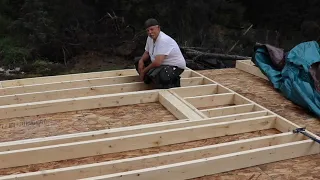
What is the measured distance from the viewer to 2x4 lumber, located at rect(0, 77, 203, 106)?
196 inches

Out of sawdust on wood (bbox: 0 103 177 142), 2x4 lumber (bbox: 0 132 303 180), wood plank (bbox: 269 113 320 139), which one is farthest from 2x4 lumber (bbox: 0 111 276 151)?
2x4 lumber (bbox: 0 132 303 180)

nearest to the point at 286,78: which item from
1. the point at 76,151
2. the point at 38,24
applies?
the point at 76,151

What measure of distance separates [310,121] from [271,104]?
2.25 feet

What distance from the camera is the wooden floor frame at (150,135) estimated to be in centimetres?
327

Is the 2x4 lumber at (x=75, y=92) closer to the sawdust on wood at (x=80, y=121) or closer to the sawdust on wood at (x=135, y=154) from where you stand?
the sawdust on wood at (x=80, y=121)

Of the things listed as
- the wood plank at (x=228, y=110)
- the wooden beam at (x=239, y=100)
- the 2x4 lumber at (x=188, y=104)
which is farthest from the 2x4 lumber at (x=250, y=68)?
the 2x4 lumber at (x=188, y=104)

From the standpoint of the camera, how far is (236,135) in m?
4.14

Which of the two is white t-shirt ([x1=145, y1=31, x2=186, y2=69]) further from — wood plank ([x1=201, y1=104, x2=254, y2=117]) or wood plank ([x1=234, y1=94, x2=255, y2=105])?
wood plank ([x1=201, y1=104, x2=254, y2=117])

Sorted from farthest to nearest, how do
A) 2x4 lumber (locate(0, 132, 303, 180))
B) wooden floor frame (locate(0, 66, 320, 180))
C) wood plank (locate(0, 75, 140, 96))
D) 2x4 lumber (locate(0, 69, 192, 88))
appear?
2x4 lumber (locate(0, 69, 192, 88))
wood plank (locate(0, 75, 140, 96))
wooden floor frame (locate(0, 66, 320, 180))
2x4 lumber (locate(0, 132, 303, 180))

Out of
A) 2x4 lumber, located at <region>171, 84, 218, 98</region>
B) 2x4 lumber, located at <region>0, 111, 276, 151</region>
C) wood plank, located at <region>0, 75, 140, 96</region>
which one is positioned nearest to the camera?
2x4 lumber, located at <region>0, 111, 276, 151</region>

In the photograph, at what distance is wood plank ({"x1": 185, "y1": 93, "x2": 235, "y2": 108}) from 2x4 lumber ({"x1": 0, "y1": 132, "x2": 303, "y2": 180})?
1336 mm

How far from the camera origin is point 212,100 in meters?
5.08

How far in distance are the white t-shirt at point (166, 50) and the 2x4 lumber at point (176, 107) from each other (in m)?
→ 0.44

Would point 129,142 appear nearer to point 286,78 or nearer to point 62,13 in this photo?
point 286,78
